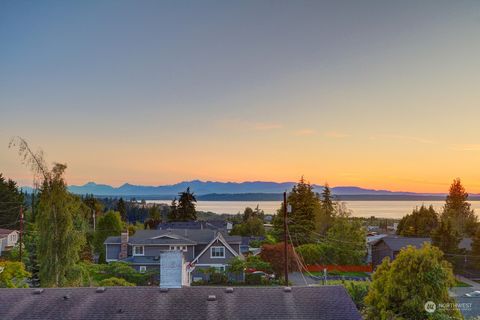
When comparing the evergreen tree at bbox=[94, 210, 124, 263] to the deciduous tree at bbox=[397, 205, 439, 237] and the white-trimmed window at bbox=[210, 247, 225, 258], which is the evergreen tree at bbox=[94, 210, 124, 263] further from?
the deciduous tree at bbox=[397, 205, 439, 237]

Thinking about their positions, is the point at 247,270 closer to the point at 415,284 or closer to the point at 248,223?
the point at 415,284

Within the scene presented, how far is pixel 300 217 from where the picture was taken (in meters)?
69.0

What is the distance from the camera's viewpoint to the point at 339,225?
5638cm

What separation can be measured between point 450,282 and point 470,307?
14.3 metres

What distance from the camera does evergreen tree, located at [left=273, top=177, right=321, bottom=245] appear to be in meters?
67.1

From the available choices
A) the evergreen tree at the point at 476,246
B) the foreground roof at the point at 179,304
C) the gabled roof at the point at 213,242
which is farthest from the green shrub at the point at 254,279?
the foreground roof at the point at 179,304

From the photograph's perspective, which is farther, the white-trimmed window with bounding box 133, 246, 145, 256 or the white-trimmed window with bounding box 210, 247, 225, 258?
the white-trimmed window with bounding box 133, 246, 145, 256

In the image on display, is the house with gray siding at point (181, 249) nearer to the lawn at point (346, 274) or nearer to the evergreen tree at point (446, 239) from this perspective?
the lawn at point (346, 274)

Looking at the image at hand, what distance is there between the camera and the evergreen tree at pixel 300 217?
67125 mm

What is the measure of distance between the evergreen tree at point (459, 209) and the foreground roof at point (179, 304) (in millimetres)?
62441

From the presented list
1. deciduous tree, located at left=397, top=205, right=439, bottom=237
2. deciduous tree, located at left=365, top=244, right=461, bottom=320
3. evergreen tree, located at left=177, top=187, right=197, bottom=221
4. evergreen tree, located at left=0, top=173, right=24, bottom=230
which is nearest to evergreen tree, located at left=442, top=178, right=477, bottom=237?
deciduous tree, located at left=397, top=205, right=439, bottom=237

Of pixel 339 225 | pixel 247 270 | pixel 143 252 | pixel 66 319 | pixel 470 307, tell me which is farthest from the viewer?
pixel 339 225

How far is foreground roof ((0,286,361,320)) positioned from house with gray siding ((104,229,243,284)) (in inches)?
1003

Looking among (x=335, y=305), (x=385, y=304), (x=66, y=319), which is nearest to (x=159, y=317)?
(x=66, y=319)
